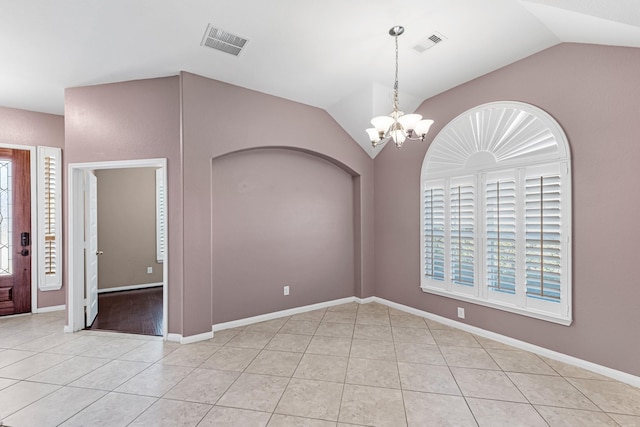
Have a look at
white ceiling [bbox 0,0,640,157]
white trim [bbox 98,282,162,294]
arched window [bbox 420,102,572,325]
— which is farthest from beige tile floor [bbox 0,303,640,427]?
white ceiling [bbox 0,0,640,157]

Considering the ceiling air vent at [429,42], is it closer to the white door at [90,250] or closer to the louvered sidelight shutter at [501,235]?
the louvered sidelight shutter at [501,235]

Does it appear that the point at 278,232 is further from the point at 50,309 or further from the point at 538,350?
the point at 50,309

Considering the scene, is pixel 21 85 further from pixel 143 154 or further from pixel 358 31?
pixel 358 31

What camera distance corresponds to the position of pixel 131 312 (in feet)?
15.1

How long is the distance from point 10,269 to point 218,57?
437 centimetres

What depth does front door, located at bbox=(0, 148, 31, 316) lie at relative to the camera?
441cm

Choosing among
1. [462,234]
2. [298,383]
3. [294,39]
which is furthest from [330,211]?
[298,383]

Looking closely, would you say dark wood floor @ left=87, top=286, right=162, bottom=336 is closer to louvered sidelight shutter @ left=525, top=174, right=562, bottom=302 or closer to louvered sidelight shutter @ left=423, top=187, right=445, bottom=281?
louvered sidelight shutter @ left=423, top=187, right=445, bottom=281

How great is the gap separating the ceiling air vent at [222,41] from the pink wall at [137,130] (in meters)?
0.85

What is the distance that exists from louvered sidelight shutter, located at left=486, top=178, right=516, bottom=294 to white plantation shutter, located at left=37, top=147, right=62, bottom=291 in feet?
19.7

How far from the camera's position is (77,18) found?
2555mm

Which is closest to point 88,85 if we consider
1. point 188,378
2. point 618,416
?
point 188,378

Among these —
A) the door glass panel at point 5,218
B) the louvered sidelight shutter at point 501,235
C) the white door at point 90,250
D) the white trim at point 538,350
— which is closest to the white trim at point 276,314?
the white trim at point 538,350

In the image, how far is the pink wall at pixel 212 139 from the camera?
11.5ft
